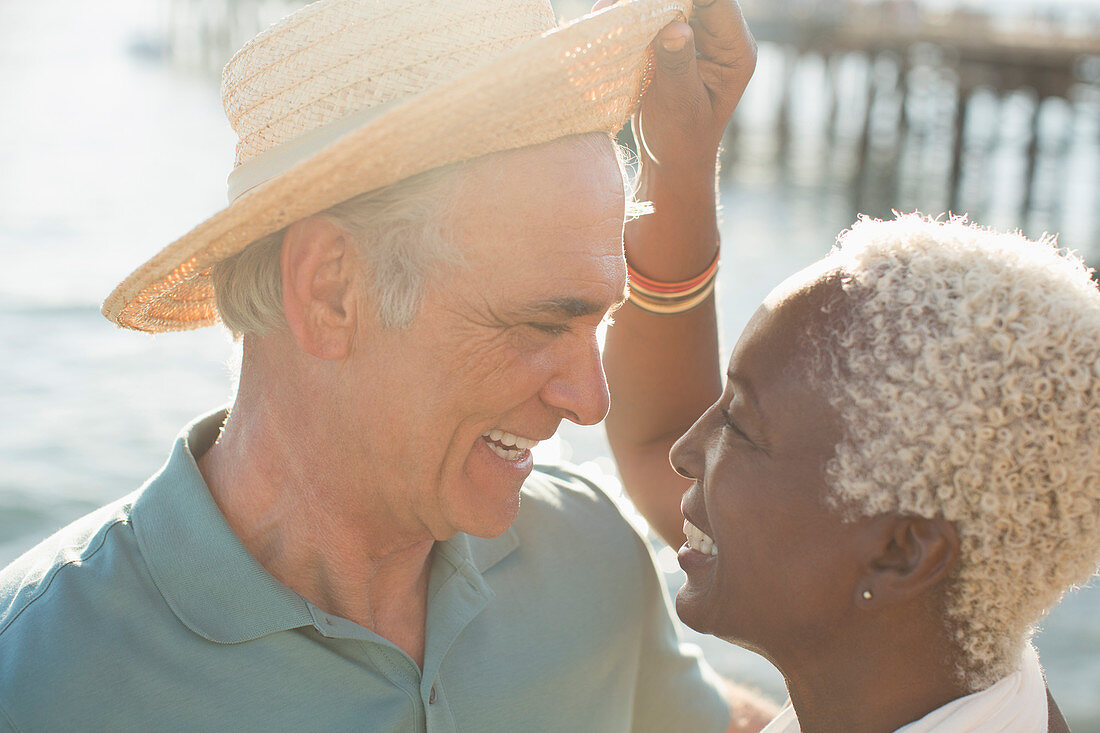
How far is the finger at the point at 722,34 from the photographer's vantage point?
205 cm

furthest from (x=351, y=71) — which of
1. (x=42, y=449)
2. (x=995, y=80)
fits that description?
(x=995, y=80)

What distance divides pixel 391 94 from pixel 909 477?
3.53ft

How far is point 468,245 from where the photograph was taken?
72.7 inches

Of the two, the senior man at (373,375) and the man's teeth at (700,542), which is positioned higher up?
the senior man at (373,375)

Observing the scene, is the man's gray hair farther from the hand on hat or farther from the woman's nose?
the woman's nose

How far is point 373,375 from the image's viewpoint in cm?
193

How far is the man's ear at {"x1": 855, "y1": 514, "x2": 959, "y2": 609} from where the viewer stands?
5.23 ft

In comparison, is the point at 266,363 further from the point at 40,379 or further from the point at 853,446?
the point at 40,379

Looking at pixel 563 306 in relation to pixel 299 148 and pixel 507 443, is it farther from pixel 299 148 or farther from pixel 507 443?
pixel 299 148

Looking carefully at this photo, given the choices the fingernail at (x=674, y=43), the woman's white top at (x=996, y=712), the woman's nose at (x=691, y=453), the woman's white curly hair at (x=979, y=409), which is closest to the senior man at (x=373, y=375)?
the fingernail at (x=674, y=43)

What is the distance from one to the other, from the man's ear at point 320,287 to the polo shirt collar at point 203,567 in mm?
366

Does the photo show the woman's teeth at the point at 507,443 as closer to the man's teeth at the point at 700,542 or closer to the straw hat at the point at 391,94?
the man's teeth at the point at 700,542

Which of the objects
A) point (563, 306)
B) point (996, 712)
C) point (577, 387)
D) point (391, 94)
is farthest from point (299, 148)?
point (996, 712)

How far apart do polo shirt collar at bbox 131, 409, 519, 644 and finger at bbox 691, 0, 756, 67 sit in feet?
4.39
